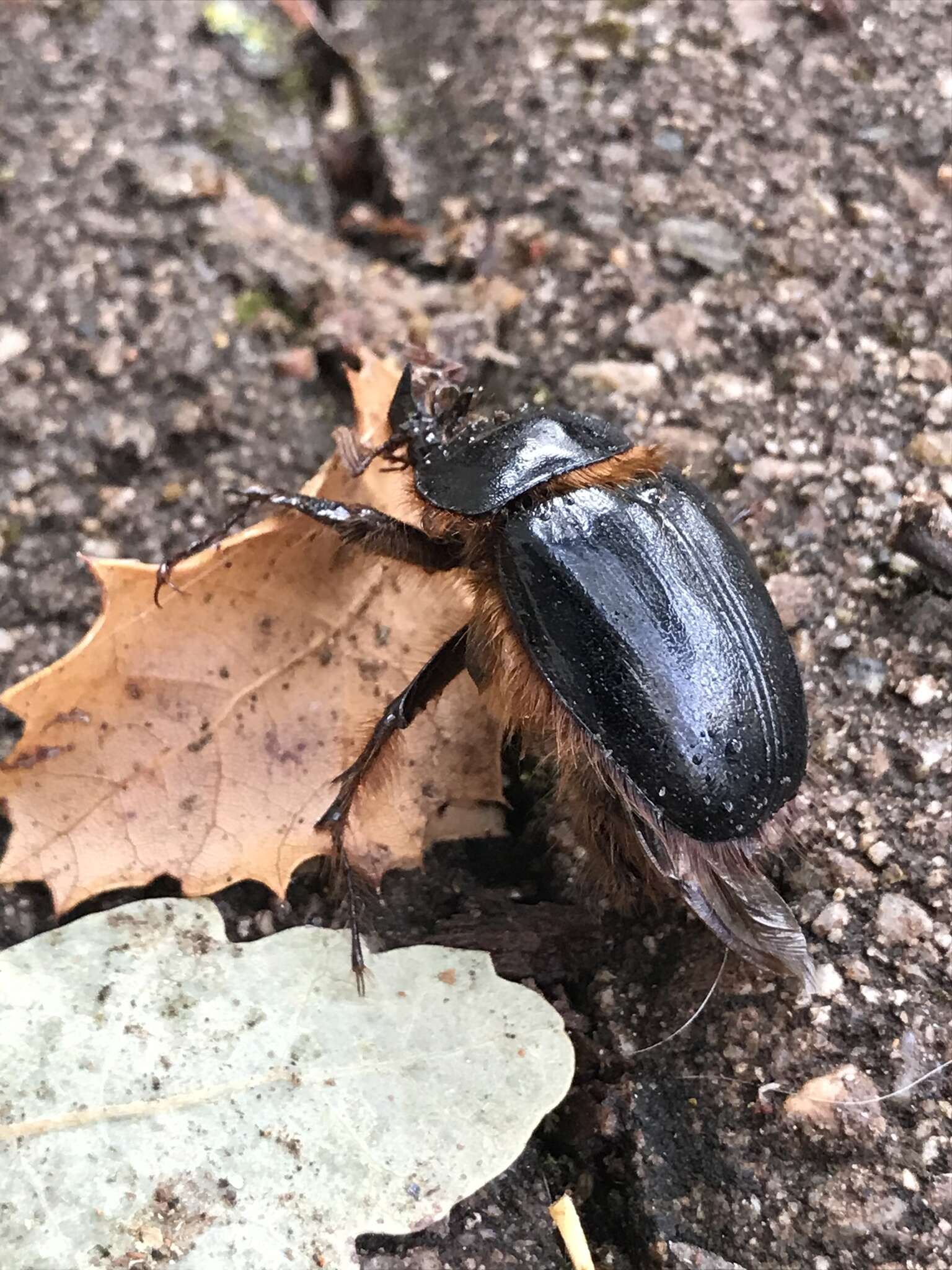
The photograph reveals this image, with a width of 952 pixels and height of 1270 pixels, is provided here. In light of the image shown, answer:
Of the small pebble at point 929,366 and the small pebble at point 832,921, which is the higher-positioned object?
the small pebble at point 929,366

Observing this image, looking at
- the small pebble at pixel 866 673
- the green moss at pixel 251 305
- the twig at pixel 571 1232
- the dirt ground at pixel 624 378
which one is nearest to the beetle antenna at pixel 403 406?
the dirt ground at pixel 624 378

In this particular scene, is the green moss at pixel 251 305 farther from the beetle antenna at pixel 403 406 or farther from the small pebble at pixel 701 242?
the small pebble at pixel 701 242

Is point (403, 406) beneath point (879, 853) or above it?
above

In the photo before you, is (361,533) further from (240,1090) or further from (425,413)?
(240,1090)

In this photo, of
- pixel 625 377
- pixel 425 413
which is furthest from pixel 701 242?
pixel 425 413

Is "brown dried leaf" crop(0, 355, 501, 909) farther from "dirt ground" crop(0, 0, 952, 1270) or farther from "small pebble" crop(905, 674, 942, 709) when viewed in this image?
"small pebble" crop(905, 674, 942, 709)


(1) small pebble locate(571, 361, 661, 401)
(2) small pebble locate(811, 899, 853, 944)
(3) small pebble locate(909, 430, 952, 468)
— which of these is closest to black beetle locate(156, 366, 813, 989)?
(2) small pebble locate(811, 899, 853, 944)
